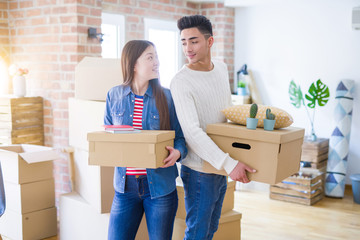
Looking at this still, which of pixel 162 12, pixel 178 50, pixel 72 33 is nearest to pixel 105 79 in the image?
pixel 72 33

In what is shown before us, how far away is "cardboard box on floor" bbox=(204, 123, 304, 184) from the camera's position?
179 cm

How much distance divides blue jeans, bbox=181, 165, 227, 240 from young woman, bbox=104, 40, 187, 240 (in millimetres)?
Answer: 86

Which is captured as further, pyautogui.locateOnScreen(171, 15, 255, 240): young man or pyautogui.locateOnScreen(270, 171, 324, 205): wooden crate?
pyautogui.locateOnScreen(270, 171, 324, 205): wooden crate

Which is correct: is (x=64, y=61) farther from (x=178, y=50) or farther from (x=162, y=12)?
(x=178, y=50)

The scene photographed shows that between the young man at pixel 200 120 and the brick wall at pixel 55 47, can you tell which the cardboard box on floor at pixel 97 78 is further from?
the young man at pixel 200 120

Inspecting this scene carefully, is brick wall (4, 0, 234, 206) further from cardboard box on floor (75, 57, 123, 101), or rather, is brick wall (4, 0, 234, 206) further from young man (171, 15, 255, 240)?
young man (171, 15, 255, 240)

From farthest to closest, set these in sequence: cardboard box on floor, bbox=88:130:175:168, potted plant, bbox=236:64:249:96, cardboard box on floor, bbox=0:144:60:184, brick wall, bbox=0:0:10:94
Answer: potted plant, bbox=236:64:249:96 < brick wall, bbox=0:0:10:94 < cardboard box on floor, bbox=0:144:60:184 < cardboard box on floor, bbox=88:130:175:168

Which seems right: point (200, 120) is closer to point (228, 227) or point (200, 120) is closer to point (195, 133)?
point (195, 133)

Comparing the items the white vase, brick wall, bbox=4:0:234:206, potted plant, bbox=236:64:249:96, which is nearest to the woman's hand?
brick wall, bbox=4:0:234:206

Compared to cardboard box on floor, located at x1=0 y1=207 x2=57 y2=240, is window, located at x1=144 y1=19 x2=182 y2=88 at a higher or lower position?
higher

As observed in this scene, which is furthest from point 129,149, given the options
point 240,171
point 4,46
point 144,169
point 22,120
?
point 4,46

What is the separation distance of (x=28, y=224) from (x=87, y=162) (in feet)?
2.49

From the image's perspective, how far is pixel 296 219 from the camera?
147 inches

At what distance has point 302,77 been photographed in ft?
15.7
